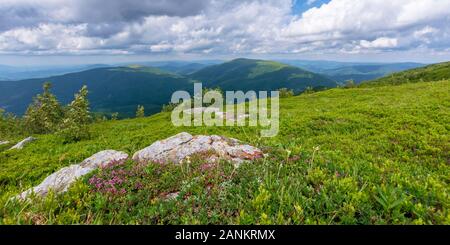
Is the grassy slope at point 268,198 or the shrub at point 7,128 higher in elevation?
the grassy slope at point 268,198

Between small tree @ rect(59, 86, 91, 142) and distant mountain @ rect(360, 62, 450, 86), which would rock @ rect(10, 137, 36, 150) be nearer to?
small tree @ rect(59, 86, 91, 142)

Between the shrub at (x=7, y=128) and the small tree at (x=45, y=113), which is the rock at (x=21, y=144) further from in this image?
the shrub at (x=7, y=128)

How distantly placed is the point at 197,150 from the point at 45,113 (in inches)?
2778

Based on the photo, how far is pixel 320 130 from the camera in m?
18.4

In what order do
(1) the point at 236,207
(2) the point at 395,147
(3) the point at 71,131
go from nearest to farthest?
(1) the point at 236,207 → (2) the point at 395,147 → (3) the point at 71,131

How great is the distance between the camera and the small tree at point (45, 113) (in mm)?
62372

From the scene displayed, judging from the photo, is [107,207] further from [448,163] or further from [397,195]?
[448,163]

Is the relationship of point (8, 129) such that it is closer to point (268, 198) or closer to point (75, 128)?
point (75, 128)

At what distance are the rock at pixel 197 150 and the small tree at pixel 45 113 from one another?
55.2 m

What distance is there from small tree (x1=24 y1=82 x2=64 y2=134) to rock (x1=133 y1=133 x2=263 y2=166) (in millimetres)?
55204

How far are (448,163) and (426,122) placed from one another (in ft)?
22.2

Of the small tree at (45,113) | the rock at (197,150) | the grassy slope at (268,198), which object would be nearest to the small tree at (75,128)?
the rock at (197,150)

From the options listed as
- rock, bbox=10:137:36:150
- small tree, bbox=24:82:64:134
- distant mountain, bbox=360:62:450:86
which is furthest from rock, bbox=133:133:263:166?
distant mountain, bbox=360:62:450:86
